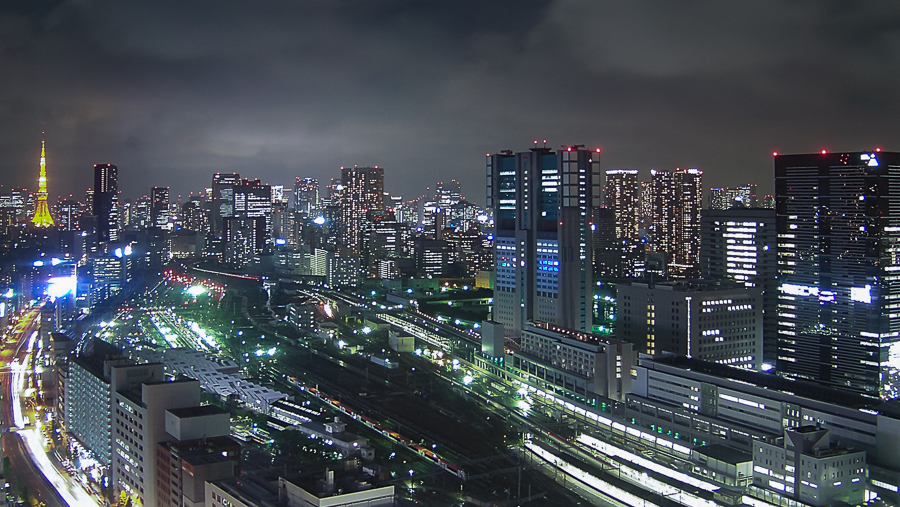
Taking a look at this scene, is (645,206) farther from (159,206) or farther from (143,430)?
(143,430)

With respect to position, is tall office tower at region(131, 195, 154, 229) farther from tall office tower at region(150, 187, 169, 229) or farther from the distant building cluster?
the distant building cluster

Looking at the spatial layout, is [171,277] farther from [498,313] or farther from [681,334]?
[681,334]

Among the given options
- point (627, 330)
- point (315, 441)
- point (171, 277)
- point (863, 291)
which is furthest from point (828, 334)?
point (171, 277)

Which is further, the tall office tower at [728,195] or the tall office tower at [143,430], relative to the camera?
the tall office tower at [728,195]

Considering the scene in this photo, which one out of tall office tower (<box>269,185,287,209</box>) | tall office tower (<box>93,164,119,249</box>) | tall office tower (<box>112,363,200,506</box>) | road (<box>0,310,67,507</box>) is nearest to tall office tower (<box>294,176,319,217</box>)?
tall office tower (<box>269,185,287,209</box>)

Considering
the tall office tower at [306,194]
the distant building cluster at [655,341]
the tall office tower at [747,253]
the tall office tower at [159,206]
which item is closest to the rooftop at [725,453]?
the distant building cluster at [655,341]

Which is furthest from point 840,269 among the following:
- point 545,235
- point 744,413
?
point 545,235

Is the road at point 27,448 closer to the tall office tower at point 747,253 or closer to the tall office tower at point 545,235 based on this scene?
the tall office tower at point 545,235
